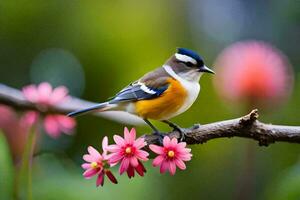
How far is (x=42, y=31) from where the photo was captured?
2193 millimetres

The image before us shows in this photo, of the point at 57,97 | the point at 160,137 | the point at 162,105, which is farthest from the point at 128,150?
the point at 57,97

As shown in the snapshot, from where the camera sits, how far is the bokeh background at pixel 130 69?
1.50m

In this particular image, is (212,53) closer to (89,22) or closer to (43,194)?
(89,22)

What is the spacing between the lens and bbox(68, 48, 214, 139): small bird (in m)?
0.97

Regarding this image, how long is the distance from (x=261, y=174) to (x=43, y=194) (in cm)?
82

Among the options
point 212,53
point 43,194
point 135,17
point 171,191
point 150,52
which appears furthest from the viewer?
point 212,53

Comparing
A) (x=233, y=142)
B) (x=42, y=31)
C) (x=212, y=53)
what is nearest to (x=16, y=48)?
(x=42, y=31)

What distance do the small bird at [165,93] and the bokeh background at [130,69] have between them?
1.01 ft

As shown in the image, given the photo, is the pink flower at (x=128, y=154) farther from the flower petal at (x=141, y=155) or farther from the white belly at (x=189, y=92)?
the white belly at (x=189, y=92)

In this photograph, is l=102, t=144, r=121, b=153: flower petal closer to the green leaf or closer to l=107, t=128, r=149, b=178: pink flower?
l=107, t=128, r=149, b=178: pink flower

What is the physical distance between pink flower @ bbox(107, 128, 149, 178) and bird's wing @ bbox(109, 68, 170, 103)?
218 millimetres

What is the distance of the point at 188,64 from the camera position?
0.97 metres

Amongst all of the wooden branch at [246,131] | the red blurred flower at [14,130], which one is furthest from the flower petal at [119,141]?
the red blurred flower at [14,130]

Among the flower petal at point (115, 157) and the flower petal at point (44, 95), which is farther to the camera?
the flower petal at point (44, 95)
